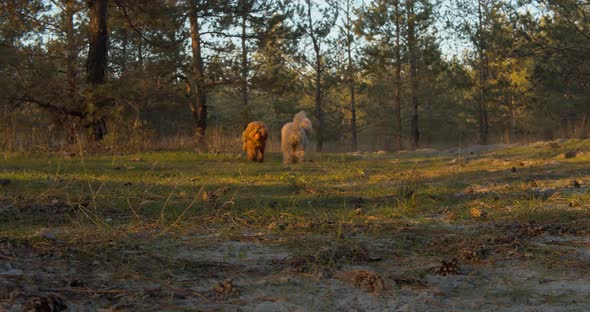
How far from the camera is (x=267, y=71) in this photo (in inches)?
1093

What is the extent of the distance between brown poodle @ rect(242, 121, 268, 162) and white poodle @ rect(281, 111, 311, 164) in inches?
19.1

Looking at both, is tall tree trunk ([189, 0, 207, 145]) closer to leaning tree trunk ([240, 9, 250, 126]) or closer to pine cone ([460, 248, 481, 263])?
leaning tree trunk ([240, 9, 250, 126])

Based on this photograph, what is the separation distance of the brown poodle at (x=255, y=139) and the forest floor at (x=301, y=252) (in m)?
6.34

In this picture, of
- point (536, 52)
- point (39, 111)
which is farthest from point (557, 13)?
point (39, 111)

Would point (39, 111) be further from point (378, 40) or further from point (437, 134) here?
point (437, 134)

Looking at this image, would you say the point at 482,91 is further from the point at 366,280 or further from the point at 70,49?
the point at 366,280

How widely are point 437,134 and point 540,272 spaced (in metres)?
42.9

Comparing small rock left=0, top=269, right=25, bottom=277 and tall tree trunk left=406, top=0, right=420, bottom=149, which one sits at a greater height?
tall tree trunk left=406, top=0, right=420, bottom=149

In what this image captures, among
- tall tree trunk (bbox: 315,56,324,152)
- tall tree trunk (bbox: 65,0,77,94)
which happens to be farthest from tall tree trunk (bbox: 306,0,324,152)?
tall tree trunk (bbox: 65,0,77,94)

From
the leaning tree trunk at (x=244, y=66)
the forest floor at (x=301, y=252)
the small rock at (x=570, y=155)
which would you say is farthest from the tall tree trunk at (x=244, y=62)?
the forest floor at (x=301, y=252)

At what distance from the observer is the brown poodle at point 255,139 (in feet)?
41.8

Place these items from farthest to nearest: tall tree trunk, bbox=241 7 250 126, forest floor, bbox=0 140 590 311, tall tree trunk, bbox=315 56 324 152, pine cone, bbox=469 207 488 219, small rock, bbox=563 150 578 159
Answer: tall tree trunk, bbox=315 56 324 152, tall tree trunk, bbox=241 7 250 126, small rock, bbox=563 150 578 159, pine cone, bbox=469 207 488 219, forest floor, bbox=0 140 590 311

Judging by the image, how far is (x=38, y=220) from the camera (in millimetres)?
4500

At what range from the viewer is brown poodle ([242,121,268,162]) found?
1273 cm
